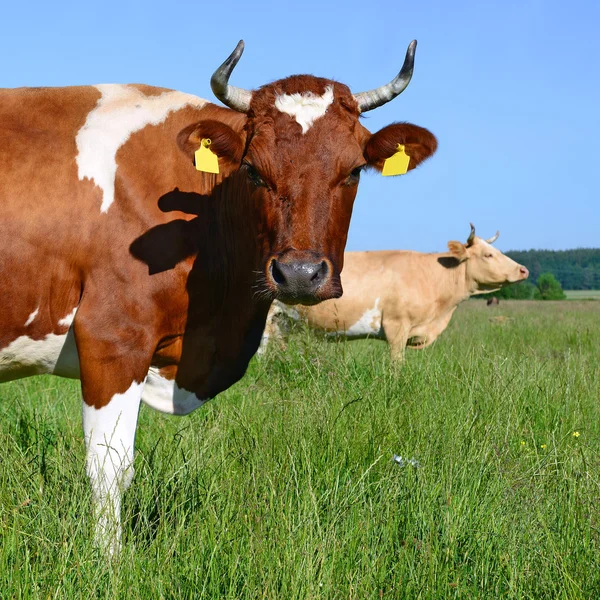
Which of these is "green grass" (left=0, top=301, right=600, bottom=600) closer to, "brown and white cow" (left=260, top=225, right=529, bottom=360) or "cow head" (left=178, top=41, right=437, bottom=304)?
"cow head" (left=178, top=41, right=437, bottom=304)

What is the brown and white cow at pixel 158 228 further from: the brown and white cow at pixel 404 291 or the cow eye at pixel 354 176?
the brown and white cow at pixel 404 291

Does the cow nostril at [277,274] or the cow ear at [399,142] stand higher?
the cow ear at [399,142]

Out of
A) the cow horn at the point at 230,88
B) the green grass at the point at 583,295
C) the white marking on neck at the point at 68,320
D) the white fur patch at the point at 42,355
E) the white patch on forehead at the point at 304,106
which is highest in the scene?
the cow horn at the point at 230,88

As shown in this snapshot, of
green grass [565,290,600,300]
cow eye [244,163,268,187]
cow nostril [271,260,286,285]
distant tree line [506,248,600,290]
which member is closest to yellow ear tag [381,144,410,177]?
cow eye [244,163,268,187]

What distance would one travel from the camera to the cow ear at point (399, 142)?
4496 mm

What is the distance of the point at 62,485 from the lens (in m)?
3.93

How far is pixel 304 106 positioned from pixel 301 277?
1022 millimetres

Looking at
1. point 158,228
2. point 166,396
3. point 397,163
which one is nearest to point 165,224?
point 158,228

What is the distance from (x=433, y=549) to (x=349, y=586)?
0.51 meters

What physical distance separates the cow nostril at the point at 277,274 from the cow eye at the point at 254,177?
0.52 metres

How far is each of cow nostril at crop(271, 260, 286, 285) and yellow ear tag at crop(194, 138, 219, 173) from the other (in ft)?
2.50

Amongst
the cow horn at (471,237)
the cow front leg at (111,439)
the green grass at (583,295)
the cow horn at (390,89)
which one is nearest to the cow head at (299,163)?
the cow horn at (390,89)

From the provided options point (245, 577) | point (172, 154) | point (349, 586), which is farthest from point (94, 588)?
point (172, 154)

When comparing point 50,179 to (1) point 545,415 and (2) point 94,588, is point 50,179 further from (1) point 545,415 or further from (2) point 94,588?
(1) point 545,415
